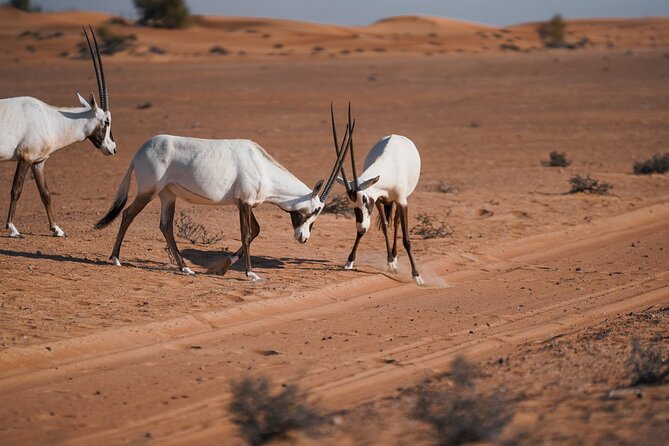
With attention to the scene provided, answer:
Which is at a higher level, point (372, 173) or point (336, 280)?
→ point (372, 173)

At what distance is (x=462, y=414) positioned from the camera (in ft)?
Answer: 17.7

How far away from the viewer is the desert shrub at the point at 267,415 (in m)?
5.42

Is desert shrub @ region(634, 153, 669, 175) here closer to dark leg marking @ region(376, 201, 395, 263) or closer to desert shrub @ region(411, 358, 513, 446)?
dark leg marking @ region(376, 201, 395, 263)

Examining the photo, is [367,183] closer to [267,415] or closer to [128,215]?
[128,215]

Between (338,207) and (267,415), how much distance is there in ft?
26.5

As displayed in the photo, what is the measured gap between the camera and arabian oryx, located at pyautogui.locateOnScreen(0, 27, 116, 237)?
11.0m

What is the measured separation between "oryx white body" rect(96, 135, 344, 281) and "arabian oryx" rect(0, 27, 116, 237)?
73.1 inches

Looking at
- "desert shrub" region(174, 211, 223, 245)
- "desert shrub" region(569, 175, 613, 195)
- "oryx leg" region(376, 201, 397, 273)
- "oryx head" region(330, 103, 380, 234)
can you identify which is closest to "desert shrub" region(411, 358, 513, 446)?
"oryx head" region(330, 103, 380, 234)

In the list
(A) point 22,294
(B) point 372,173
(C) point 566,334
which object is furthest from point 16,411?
(B) point 372,173

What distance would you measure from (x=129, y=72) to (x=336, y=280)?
1145 inches

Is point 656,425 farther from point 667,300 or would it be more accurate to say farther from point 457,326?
point 667,300

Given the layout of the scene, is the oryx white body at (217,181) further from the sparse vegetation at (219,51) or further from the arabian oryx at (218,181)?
the sparse vegetation at (219,51)

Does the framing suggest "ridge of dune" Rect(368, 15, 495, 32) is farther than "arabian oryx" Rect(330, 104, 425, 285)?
Yes

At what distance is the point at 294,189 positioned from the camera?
32.0 feet
